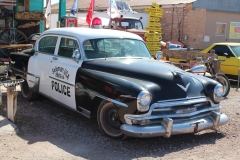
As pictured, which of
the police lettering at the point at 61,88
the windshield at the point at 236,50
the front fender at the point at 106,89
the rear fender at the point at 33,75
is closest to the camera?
the front fender at the point at 106,89

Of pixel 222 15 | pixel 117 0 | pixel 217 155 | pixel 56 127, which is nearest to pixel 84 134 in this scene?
pixel 56 127

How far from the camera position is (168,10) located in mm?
20984

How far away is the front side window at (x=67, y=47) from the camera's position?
6.10 meters

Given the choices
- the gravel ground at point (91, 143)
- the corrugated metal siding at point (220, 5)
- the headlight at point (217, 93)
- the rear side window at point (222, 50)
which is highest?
the corrugated metal siding at point (220, 5)

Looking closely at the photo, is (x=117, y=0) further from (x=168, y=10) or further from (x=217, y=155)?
(x=217, y=155)

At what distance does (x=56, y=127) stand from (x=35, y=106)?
5.03 ft

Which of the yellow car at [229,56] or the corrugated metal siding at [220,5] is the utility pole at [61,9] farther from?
the corrugated metal siding at [220,5]

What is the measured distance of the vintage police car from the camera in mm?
4711

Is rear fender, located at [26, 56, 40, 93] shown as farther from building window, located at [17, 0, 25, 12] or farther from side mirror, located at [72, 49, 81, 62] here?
building window, located at [17, 0, 25, 12]

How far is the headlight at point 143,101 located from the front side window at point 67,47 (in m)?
1.91

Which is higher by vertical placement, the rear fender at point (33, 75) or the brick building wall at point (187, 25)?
the brick building wall at point (187, 25)

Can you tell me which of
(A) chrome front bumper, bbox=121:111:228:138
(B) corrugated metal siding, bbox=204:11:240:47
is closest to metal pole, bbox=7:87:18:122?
(A) chrome front bumper, bbox=121:111:228:138

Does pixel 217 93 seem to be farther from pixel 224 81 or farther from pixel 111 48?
pixel 224 81

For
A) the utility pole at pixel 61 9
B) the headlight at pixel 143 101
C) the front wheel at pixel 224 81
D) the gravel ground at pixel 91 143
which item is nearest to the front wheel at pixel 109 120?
the gravel ground at pixel 91 143
